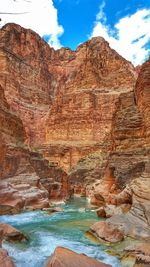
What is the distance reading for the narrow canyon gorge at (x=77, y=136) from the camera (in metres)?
15.3

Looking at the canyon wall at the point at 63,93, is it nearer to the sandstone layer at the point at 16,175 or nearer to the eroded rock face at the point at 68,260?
the sandstone layer at the point at 16,175

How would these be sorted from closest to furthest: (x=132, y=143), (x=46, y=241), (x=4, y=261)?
(x=4, y=261) < (x=46, y=241) < (x=132, y=143)

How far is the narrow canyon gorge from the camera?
15312 mm

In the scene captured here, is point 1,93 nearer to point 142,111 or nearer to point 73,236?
point 142,111

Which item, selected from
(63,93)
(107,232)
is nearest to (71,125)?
(63,93)

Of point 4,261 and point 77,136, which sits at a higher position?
point 77,136

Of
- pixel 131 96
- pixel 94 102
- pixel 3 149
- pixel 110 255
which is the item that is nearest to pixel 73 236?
pixel 110 255

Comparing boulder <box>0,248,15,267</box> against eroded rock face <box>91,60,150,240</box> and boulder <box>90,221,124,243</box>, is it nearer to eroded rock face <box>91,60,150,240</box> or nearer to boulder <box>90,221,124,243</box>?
boulder <box>90,221,124,243</box>

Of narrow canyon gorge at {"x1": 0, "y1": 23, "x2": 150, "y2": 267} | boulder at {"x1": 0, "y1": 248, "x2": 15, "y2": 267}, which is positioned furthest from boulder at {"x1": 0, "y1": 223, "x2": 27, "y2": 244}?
boulder at {"x1": 0, "y1": 248, "x2": 15, "y2": 267}

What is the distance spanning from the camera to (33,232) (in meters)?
14.0

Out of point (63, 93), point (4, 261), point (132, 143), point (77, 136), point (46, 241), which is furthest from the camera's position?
point (63, 93)

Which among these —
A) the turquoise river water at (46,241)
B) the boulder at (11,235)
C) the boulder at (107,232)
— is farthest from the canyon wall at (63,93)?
the boulder at (11,235)

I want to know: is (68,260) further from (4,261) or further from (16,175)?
(16,175)

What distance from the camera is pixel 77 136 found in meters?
72.4
